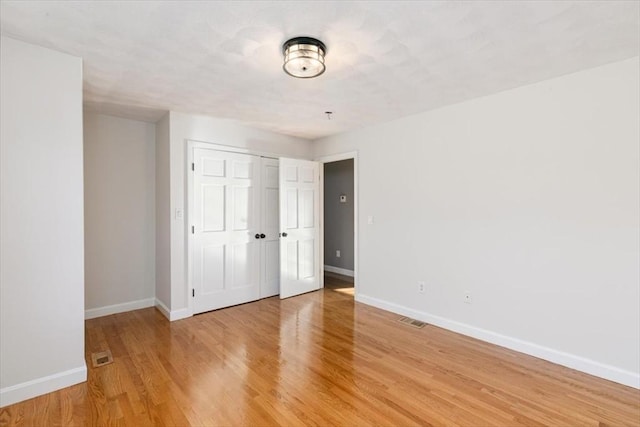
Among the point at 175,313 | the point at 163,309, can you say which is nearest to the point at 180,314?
the point at 175,313

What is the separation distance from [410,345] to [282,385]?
134 cm

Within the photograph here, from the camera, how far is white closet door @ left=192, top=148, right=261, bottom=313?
375cm

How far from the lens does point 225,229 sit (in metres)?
3.96

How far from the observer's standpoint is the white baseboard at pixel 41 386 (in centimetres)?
202

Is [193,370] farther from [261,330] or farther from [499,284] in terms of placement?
[499,284]

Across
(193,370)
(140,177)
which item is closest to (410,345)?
(193,370)

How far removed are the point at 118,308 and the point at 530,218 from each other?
469cm

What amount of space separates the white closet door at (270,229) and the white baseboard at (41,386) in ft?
7.55

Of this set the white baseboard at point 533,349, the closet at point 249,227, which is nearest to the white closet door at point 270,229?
the closet at point 249,227

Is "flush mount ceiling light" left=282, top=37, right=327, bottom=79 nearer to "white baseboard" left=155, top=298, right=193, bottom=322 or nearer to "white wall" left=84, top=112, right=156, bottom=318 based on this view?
"white wall" left=84, top=112, right=156, bottom=318

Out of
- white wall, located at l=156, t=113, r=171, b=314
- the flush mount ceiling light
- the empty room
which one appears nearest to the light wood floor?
the empty room

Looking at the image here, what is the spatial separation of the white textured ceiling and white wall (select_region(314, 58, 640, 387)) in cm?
32

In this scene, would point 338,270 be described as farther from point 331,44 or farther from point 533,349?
point 331,44

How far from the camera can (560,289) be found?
2.62 m
